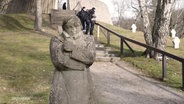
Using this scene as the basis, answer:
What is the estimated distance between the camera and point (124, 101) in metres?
9.81

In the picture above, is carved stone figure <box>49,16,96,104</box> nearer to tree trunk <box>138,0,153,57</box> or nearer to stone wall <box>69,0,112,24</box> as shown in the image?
tree trunk <box>138,0,153,57</box>

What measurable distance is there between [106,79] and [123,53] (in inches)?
226

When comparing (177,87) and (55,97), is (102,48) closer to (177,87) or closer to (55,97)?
(177,87)

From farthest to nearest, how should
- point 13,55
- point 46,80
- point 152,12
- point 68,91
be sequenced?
point 152,12 < point 13,55 < point 46,80 < point 68,91

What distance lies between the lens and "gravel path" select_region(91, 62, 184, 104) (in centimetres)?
1012

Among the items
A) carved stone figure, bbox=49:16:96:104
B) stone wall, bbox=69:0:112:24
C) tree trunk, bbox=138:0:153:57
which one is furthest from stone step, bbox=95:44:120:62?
stone wall, bbox=69:0:112:24

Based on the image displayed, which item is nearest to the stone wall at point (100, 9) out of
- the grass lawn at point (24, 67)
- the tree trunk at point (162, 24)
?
the grass lawn at point (24, 67)

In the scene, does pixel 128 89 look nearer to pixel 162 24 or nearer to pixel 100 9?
pixel 162 24

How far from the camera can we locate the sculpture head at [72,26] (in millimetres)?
4820

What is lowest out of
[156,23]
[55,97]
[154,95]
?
[154,95]

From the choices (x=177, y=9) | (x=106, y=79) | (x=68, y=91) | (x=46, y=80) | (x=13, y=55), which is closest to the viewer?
(x=68, y=91)

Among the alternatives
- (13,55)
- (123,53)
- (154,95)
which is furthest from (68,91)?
(123,53)

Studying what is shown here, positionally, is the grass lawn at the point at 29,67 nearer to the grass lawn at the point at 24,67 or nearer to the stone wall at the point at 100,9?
the grass lawn at the point at 24,67

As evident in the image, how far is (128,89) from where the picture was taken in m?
11.4
